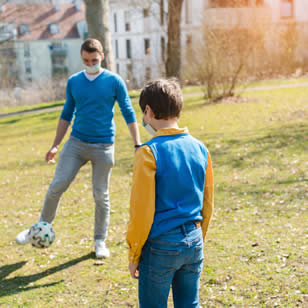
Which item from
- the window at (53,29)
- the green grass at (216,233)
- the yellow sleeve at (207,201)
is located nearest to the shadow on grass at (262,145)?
the green grass at (216,233)

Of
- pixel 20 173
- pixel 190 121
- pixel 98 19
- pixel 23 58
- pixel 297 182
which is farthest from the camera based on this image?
pixel 23 58

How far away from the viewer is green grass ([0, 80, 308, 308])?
4293mm

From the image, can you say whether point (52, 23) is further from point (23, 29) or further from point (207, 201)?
point (207, 201)

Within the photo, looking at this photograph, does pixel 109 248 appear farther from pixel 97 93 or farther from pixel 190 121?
pixel 190 121

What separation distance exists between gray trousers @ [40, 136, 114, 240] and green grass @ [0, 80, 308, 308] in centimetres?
68

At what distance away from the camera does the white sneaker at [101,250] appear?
5092 millimetres

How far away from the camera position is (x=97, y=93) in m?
4.70

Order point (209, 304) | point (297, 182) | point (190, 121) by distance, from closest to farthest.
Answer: point (209, 304), point (297, 182), point (190, 121)

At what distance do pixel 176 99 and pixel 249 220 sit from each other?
3888 mm

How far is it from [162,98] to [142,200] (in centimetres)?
56

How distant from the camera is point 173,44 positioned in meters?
20.0

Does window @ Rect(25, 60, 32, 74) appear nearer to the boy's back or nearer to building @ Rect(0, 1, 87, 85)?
building @ Rect(0, 1, 87, 85)

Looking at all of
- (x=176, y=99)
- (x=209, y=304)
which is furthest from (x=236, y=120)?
(x=176, y=99)

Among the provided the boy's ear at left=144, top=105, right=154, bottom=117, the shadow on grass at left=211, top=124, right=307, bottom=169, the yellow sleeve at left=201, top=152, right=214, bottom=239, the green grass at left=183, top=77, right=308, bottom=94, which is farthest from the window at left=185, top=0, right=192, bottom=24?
the boy's ear at left=144, top=105, right=154, bottom=117
